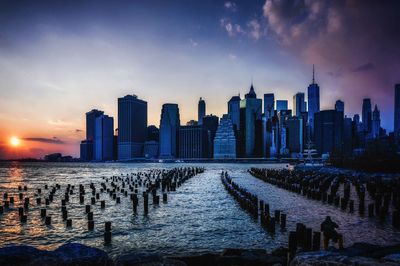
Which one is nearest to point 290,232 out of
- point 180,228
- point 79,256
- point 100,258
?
point 180,228

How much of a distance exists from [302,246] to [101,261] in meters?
10.9

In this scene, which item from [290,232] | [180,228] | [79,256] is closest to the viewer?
[79,256]

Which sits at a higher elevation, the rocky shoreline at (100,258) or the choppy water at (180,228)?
the rocky shoreline at (100,258)

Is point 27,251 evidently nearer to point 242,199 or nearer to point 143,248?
point 143,248

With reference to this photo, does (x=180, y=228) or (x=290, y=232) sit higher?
(x=290, y=232)

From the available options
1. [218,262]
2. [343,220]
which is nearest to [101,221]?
[218,262]

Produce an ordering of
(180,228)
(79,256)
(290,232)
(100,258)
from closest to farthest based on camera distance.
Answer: (79,256)
(100,258)
(290,232)
(180,228)

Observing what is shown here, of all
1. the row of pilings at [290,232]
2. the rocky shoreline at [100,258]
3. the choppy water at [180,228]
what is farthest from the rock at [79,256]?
the row of pilings at [290,232]

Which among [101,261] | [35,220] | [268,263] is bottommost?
[35,220]

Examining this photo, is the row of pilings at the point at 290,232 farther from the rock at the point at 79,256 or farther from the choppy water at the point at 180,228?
the rock at the point at 79,256

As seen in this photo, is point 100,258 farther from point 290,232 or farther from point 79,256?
point 290,232

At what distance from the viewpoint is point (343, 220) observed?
22.8 m

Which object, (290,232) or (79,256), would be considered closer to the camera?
(79,256)

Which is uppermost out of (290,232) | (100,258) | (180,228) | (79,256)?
(79,256)
